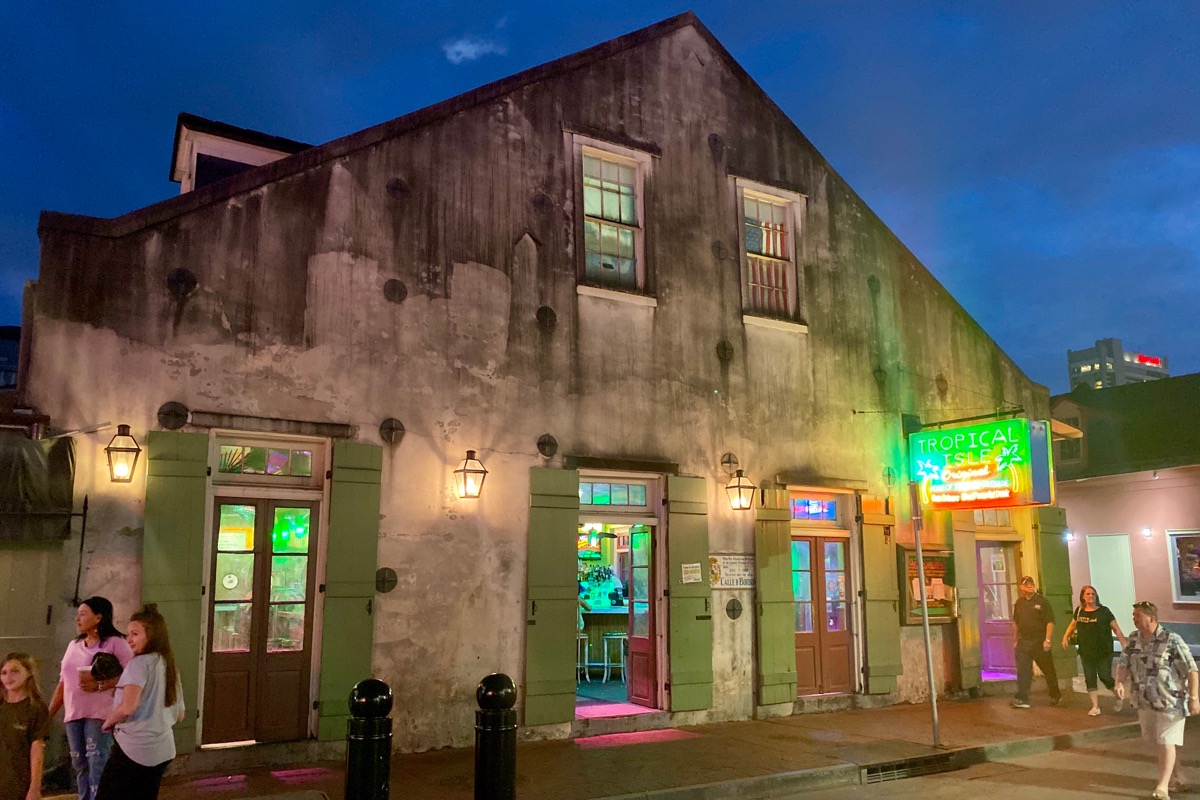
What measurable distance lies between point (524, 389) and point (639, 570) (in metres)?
2.81

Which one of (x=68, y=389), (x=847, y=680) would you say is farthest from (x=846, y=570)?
(x=68, y=389)

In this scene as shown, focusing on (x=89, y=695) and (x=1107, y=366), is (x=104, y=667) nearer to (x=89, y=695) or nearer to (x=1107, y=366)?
(x=89, y=695)

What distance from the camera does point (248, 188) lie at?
29.3ft

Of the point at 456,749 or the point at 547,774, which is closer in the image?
the point at 547,774

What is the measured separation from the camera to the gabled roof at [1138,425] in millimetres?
25953

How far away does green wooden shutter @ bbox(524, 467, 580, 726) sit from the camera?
31.9ft

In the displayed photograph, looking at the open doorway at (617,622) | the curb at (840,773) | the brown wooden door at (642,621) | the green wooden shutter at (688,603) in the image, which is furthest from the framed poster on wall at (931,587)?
the brown wooden door at (642,621)

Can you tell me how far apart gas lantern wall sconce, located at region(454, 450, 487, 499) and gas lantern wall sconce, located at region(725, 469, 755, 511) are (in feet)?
11.2

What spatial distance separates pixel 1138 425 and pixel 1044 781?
22.1 m

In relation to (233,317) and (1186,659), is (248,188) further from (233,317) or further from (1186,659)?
(1186,659)

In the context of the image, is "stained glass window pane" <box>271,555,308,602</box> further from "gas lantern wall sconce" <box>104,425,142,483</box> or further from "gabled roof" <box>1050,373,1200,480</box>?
"gabled roof" <box>1050,373,1200,480</box>

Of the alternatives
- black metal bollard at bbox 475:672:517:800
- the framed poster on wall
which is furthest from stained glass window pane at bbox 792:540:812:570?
black metal bollard at bbox 475:672:517:800

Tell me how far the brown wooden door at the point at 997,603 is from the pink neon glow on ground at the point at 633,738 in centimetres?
645

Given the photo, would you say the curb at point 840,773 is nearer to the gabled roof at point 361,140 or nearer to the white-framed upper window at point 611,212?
the white-framed upper window at point 611,212
